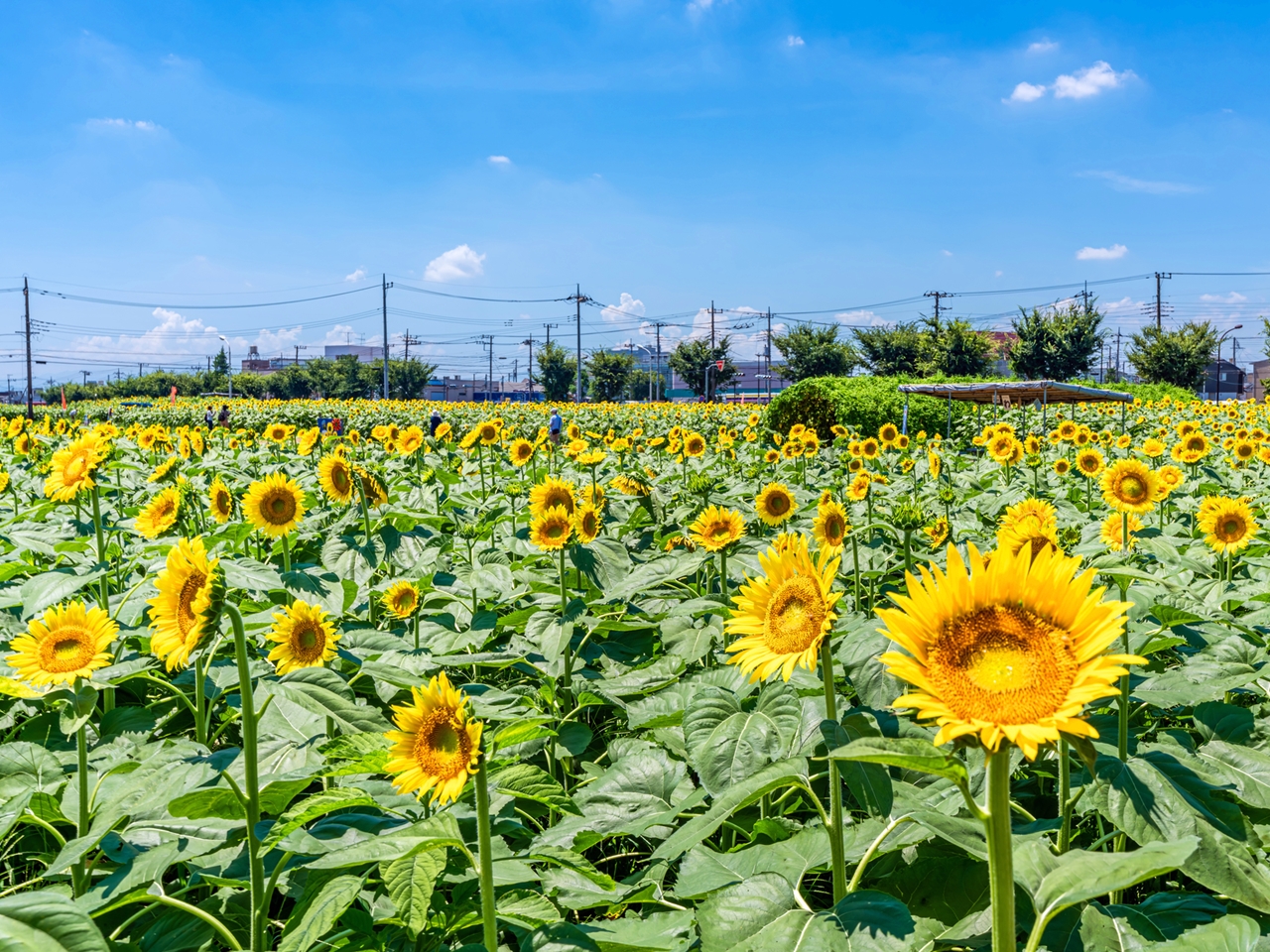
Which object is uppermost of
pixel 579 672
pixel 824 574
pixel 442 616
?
pixel 824 574

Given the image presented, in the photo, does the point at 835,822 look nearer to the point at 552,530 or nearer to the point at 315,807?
the point at 315,807

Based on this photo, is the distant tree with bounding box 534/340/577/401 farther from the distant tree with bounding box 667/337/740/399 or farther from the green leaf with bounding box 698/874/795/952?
the green leaf with bounding box 698/874/795/952

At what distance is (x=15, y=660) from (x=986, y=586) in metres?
1.96

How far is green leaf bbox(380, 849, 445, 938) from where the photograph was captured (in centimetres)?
151

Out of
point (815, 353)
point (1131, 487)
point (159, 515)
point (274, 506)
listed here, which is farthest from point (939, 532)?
point (815, 353)

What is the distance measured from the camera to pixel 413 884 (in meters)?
1.55

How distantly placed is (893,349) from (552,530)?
6080 cm

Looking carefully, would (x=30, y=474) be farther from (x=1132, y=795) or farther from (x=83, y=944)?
(x=1132, y=795)

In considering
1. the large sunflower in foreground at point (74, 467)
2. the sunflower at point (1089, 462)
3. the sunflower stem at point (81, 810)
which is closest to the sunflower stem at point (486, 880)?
the sunflower stem at point (81, 810)

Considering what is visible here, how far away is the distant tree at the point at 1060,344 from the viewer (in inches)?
1918

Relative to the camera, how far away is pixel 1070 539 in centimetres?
292

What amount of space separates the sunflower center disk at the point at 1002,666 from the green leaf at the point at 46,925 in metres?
1.09

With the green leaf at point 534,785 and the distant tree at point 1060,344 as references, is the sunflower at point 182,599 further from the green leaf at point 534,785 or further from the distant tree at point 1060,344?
the distant tree at point 1060,344

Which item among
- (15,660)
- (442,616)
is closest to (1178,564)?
(442,616)
